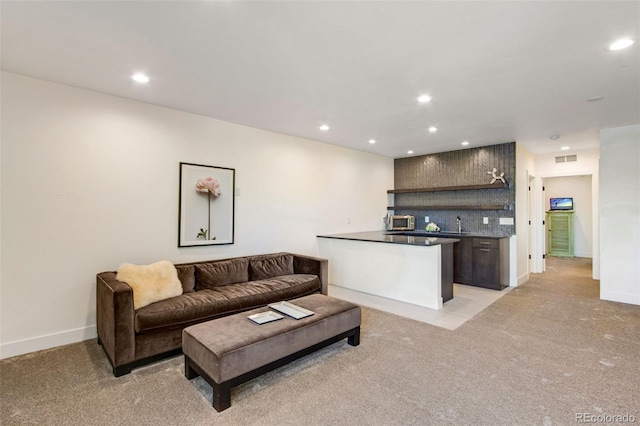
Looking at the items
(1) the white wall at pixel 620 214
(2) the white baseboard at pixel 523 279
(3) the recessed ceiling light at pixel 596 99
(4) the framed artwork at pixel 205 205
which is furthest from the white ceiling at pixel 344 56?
(2) the white baseboard at pixel 523 279

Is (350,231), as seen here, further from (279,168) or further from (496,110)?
(496,110)

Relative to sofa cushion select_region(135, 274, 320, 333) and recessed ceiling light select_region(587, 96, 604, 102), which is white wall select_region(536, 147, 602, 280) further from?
sofa cushion select_region(135, 274, 320, 333)

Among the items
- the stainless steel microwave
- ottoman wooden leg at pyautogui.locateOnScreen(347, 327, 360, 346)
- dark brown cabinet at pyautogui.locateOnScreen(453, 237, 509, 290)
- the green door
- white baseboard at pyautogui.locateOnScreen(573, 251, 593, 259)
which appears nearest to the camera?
ottoman wooden leg at pyautogui.locateOnScreen(347, 327, 360, 346)

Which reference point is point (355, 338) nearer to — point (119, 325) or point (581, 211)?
point (119, 325)

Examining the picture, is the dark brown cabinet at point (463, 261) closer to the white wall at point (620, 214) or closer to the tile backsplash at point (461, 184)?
the tile backsplash at point (461, 184)

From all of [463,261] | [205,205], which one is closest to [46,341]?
[205,205]

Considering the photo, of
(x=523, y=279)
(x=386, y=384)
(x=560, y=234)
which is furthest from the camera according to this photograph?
(x=560, y=234)

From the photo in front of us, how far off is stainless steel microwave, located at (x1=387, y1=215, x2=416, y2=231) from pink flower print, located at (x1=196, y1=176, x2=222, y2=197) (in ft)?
13.3

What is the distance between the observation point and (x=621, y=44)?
228 cm

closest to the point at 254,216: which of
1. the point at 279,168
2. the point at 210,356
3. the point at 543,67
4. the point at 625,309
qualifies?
the point at 279,168

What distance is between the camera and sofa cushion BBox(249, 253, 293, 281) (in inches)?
162

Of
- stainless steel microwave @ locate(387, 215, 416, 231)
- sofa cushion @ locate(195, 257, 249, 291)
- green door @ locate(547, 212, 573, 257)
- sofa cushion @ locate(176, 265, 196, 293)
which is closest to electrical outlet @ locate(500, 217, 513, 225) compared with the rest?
stainless steel microwave @ locate(387, 215, 416, 231)

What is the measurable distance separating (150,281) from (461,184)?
554cm

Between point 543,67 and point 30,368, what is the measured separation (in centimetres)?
501
